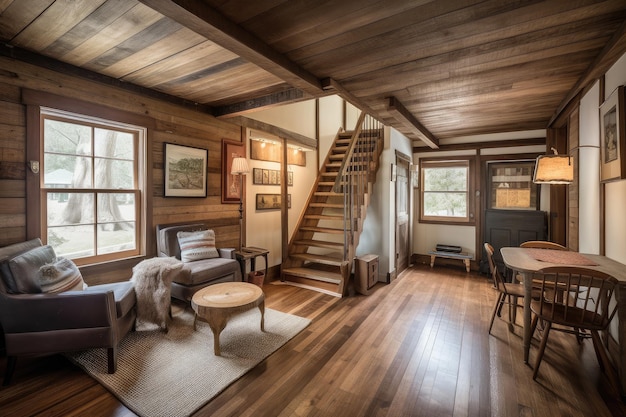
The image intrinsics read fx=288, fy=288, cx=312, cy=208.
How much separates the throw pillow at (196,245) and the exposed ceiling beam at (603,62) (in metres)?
3.88

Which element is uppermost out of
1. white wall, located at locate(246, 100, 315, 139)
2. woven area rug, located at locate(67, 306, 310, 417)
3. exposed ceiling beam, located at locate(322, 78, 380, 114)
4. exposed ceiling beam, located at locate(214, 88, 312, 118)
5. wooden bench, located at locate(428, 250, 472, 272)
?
white wall, located at locate(246, 100, 315, 139)

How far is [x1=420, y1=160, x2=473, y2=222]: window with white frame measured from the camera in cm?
559

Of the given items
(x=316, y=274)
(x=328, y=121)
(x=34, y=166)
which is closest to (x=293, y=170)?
(x=328, y=121)

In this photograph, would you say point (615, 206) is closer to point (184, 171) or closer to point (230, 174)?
point (230, 174)

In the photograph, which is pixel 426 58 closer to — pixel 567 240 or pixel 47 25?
pixel 47 25

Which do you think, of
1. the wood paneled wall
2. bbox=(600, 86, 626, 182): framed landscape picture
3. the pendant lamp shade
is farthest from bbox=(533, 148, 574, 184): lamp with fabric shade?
the wood paneled wall

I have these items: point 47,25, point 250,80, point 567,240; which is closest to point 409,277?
point 567,240

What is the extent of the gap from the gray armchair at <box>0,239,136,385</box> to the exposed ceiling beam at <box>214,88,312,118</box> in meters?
2.49

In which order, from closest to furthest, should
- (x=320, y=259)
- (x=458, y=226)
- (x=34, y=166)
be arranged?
(x=34, y=166), (x=320, y=259), (x=458, y=226)

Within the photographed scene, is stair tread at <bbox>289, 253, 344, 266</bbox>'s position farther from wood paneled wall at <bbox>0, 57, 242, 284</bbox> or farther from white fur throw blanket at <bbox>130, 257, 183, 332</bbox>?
white fur throw blanket at <bbox>130, 257, 183, 332</bbox>

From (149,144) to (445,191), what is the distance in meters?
5.19

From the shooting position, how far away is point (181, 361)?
2.25 meters

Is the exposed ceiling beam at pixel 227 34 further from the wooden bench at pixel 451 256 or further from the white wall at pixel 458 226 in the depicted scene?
the wooden bench at pixel 451 256

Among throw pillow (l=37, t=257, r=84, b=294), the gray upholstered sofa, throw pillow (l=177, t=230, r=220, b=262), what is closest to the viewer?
throw pillow (l=37, t=257, r=84, b=294)
